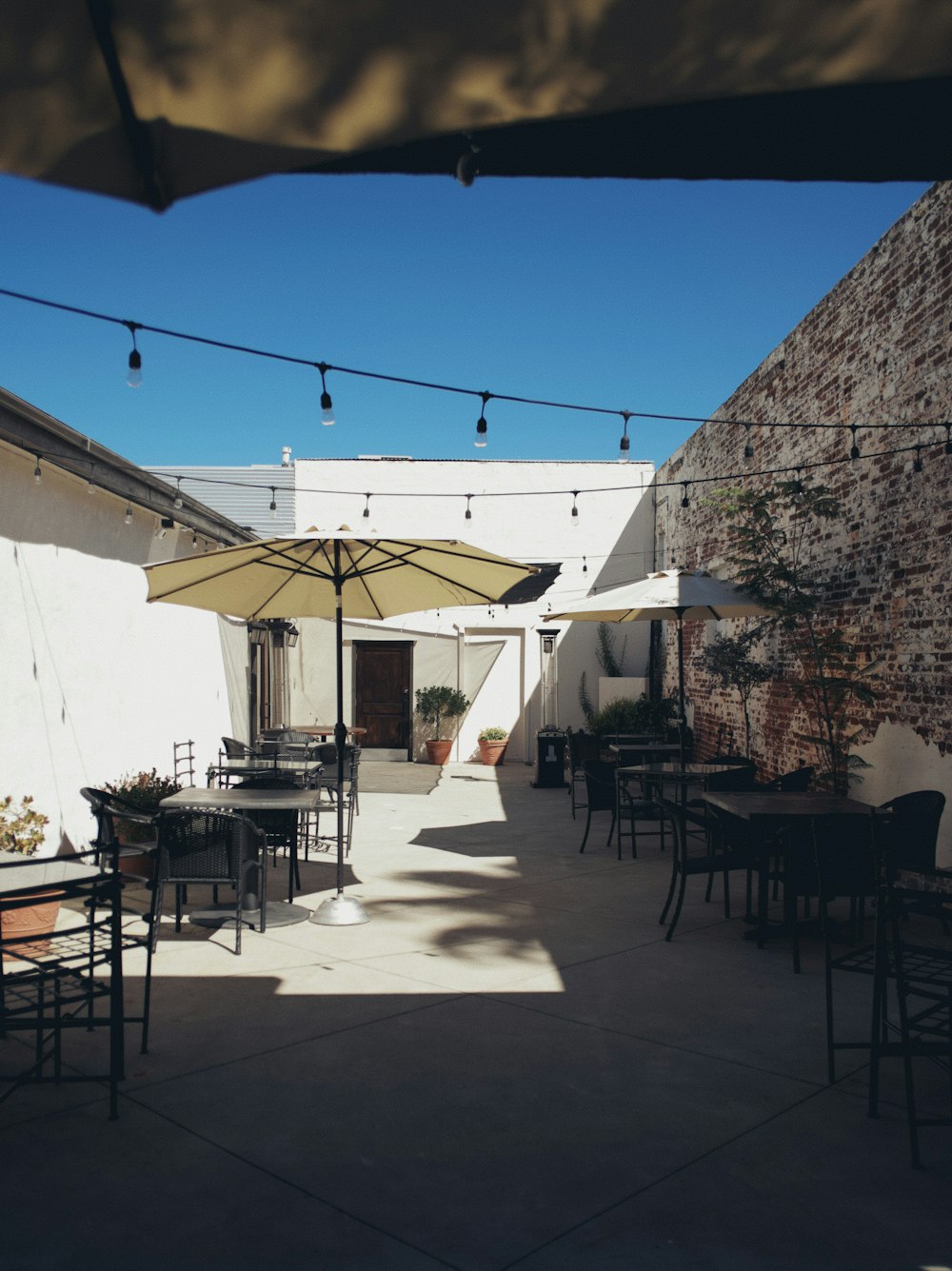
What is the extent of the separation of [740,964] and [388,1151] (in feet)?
8.61

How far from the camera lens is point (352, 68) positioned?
1323 mm

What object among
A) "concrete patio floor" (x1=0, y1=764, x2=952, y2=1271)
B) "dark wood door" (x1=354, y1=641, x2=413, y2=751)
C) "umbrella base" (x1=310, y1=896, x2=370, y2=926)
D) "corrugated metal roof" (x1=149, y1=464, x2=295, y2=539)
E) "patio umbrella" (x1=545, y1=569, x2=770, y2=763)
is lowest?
"concrete patio floor" (x1=0, y1=764, x2=952, y2=1271)

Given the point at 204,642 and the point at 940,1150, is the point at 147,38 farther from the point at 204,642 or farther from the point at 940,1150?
the point at 204,642

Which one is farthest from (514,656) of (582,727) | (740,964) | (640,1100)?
(640,1100)

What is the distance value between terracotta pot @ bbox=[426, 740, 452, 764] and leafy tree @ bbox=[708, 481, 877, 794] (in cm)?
818

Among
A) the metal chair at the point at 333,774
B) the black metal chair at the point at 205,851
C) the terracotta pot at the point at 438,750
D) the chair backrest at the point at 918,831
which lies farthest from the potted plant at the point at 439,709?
the chair backrest at the point at 918,831

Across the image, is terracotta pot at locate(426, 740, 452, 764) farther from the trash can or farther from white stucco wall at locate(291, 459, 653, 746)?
the trash can

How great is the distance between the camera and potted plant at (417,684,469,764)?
52.5 ft

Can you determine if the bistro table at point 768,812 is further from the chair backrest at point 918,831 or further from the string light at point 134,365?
the string light at point 134,365

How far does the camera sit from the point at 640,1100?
339cm

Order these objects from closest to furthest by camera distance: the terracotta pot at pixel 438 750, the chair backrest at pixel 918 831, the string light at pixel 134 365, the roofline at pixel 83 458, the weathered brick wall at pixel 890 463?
1. the string light at pixel 134 365
2. the chair backrest at pixel 918 831
3. the roofline at pixel 83 458
4. the weathered brick wall at pixel 890 463
5. the terracotta pot at pixel 438 750

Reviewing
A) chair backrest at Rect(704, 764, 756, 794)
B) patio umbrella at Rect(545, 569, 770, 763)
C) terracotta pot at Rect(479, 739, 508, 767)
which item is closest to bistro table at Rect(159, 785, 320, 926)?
patio umbrella at Rect(545, 569, 770, 763)

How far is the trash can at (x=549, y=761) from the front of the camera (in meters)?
13.2

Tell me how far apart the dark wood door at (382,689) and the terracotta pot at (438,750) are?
0.81 meters
